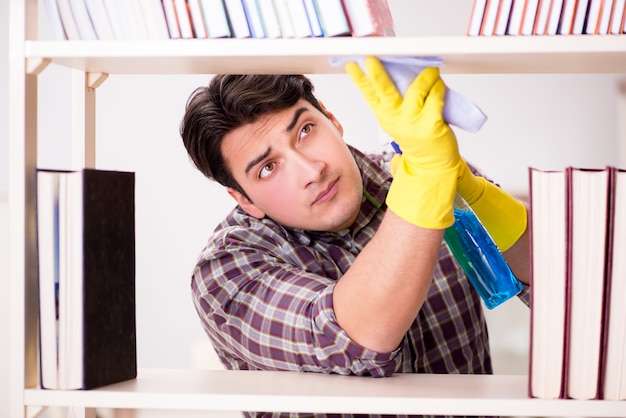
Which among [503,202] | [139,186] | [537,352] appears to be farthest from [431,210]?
[139,186]

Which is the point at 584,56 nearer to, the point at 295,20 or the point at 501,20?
Answer: the point at 501,20

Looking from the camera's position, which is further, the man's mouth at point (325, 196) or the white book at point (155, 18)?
the man's mouth at point (325, 196)

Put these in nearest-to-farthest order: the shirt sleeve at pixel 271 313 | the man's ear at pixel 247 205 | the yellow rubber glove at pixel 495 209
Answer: the shirt sleeve at pixel 271 313
the yellow rubber glove at pixel 495 209
the man's ear at pixel 247 205

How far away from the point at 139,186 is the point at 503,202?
8.57ft

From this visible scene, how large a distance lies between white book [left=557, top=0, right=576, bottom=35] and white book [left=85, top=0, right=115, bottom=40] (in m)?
0.60

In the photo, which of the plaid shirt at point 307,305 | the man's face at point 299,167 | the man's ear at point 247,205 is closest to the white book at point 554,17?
the plaid shirt at point 307,305

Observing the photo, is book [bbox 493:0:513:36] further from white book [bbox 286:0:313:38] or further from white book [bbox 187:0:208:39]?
white book [bbox 187:0:208:39]

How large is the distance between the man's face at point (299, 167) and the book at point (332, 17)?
475 mm

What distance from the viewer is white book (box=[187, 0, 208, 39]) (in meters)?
0.98

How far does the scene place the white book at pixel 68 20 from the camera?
3.33ft

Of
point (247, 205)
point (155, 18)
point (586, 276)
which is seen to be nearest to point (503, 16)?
point (586, 276)

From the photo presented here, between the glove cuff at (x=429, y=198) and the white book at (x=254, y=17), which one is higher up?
the white book at (x=254, y=17)

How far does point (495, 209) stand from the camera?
124 cm

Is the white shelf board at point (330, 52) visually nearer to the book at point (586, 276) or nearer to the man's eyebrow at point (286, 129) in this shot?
the book at point (586, 276)
